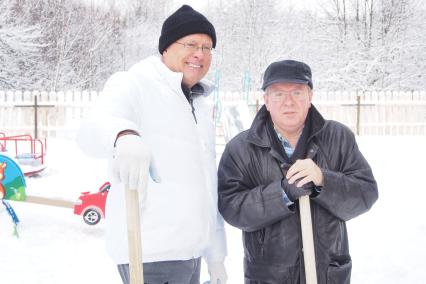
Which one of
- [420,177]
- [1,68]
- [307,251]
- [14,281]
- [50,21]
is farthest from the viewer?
[50,21]

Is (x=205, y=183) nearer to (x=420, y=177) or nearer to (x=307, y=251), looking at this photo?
(x=307, y=251)

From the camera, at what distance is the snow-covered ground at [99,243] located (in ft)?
15.4

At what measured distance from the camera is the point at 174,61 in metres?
2.26

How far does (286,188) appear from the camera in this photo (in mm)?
2135

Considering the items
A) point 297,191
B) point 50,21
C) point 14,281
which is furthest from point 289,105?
point 50,21

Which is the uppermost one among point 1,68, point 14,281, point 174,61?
point 1,68

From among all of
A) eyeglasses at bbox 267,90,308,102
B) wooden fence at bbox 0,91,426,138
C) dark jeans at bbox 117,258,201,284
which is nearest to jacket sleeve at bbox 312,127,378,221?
eyeglasses at bbox 267,90,308,102

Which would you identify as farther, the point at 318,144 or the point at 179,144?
the point at 318,144

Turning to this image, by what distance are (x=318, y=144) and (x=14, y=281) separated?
3.45 m

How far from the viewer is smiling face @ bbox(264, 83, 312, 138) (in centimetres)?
229

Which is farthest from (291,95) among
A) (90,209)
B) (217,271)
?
(90,209)

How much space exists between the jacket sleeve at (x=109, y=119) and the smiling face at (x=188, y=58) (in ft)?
0.86

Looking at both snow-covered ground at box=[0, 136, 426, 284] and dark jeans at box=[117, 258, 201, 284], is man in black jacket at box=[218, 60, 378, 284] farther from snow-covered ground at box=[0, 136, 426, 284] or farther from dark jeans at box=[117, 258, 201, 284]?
snow-covered ground at box=[0, 136, 426, 284]

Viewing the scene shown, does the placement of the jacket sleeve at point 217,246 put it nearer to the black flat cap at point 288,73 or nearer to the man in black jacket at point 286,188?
the man in black jacket at point 286,188
